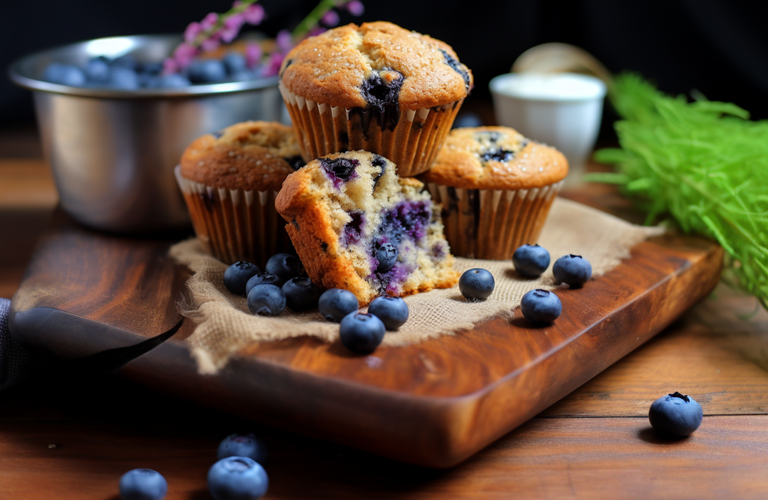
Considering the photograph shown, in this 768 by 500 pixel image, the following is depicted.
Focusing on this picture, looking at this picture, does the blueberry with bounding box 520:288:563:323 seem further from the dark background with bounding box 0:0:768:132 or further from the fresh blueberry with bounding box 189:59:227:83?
the dark background with bounding box 0:0:768:132

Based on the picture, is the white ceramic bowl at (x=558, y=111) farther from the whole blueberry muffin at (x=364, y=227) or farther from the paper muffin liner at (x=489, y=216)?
the whole blueberry muffin at (x=364, y=227)

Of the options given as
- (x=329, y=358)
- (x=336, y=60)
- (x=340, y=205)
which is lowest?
(x=329, y=358)

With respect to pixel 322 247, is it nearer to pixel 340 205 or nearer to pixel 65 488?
pixel 340 205

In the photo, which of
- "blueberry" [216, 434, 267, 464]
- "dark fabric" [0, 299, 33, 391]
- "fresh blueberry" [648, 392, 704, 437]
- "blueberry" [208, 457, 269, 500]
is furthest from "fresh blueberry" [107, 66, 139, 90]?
"fresh blueberry" [648, 392, 704, 437]

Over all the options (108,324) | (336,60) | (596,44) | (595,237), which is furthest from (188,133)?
(596,44)

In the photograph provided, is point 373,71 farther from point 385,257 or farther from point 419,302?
point 419,302

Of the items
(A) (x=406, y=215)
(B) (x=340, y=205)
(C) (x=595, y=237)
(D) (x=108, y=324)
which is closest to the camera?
(D) (x=108, y=324)
